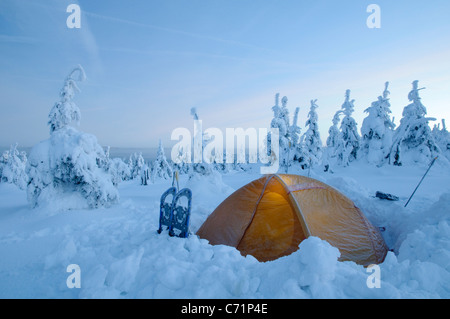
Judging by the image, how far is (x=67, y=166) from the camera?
9.33 meters

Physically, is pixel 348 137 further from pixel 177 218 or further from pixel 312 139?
pixel 177 218

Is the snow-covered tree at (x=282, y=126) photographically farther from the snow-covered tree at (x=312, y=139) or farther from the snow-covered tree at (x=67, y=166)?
the snow-covered tree at (x=67, y=166)

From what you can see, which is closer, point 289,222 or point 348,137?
point 289,222

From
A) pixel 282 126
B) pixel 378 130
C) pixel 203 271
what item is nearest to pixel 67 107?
pixel 203 271

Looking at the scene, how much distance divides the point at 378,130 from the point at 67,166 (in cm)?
3031

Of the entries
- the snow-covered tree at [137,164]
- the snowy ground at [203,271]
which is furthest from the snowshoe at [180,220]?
the snow-covered tree at [137,164]

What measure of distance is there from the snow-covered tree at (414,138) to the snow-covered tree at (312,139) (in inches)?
325

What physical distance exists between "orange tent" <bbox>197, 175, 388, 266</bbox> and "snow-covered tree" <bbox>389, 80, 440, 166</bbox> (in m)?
22.4

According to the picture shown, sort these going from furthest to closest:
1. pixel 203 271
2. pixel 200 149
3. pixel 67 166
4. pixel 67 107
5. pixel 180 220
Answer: pixel 200 149, pixel 67 107, pixel 67 166, pixel 180 220, pixel 203 271

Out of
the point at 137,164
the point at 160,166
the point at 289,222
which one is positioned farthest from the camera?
the point at 137,164

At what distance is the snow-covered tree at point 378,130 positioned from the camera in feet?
80.5

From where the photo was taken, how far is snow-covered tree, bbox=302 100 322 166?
2783 cm

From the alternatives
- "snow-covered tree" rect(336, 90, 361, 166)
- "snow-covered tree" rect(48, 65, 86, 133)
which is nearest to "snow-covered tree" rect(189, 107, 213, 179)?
"snow-covered tree" rect(48, 65, 86, 133)
